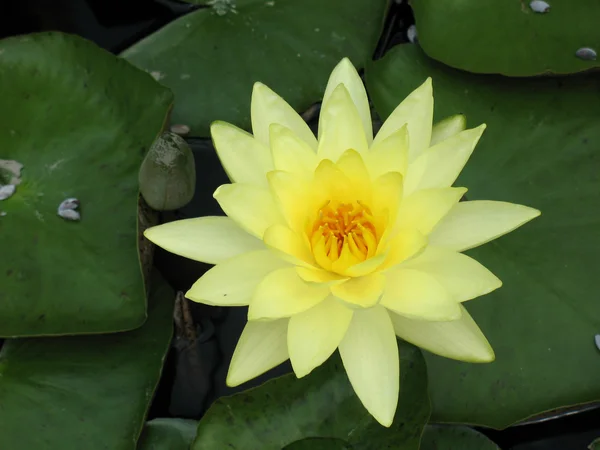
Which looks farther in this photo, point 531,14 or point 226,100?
point 226,100

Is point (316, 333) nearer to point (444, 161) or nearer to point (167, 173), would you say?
point (444, 161)

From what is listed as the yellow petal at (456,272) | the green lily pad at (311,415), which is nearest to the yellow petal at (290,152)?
the yellow petal at (456,272)

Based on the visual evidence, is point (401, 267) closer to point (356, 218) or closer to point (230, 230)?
point (356, 218)

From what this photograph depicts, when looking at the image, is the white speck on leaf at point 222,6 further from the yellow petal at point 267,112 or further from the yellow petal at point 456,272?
the yellow petal at point 456,272

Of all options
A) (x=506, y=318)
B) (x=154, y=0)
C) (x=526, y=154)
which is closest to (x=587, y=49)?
(x=526, y=154)

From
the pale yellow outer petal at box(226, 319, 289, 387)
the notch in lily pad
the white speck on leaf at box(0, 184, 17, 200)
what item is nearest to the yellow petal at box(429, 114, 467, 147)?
the pale yellow outer petal at box(226, 319, 289, 387)

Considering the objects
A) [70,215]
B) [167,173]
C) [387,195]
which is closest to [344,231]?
[387,195]
